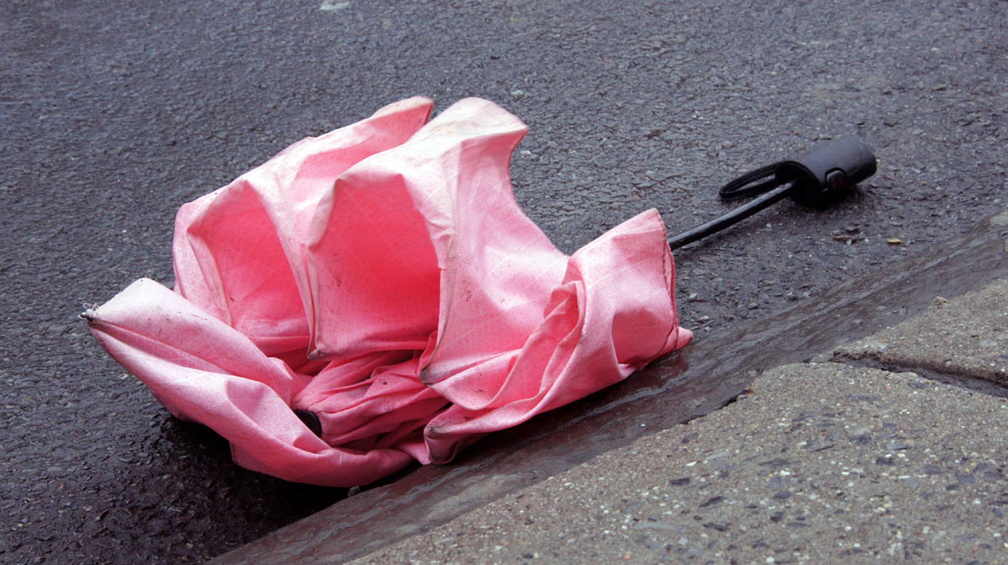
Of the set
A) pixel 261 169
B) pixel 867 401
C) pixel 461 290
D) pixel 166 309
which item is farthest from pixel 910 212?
pixel 166 309

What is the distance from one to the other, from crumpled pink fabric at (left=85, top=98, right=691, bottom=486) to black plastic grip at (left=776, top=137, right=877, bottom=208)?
0.76 m

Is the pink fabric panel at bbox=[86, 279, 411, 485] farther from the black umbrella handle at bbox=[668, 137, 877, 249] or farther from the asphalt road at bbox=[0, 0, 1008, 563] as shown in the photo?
the black umbrella handle at bbox=[668, 137, 877, 249]

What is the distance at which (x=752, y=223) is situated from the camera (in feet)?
8.39

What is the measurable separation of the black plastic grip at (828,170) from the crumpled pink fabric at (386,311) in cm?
76

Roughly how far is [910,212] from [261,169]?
157 cm

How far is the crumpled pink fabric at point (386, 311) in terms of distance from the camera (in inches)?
67.5

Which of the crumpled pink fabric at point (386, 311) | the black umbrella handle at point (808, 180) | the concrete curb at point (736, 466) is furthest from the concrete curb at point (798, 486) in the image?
the black umbrella handle at point (808, 180)

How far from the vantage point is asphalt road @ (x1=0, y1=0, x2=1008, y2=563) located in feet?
6.35

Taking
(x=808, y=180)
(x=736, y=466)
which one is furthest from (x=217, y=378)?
(x=808, y=180)

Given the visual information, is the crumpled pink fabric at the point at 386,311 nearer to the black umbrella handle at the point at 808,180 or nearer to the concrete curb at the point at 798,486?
the concrete curb at the point at 798,486

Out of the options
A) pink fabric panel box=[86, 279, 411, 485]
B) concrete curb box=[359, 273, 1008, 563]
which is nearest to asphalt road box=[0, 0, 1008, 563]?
pink fabric panel box=[86, 279, 411, 485]

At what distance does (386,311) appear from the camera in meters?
1.87

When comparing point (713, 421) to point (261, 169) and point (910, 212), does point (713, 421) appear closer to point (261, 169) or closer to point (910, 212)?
point (261, 169)

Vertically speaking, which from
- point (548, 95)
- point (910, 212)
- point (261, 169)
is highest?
point (261, 169)
